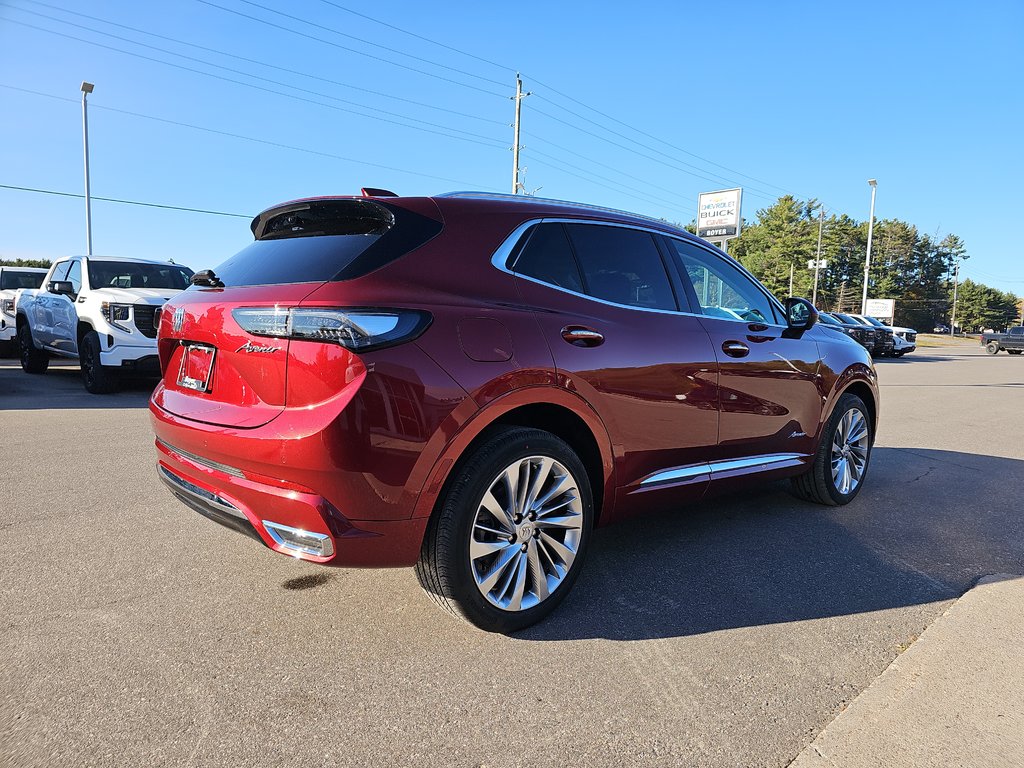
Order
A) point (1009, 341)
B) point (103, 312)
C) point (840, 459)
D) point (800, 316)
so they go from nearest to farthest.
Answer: point (800, 316) → point (840, 459) → point (103, 312) → point (1009, 341)

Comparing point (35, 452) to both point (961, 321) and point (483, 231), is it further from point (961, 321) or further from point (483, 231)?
point (961, 321)

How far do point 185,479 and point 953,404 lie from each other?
11940 millimetres

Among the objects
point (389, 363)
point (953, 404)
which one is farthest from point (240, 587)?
point (953, 404)

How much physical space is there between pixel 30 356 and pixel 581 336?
12.3 m

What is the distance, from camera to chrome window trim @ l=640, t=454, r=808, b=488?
3.31 m

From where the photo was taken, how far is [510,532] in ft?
8.84

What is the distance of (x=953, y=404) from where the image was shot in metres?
11.1

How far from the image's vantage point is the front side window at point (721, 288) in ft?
12.3

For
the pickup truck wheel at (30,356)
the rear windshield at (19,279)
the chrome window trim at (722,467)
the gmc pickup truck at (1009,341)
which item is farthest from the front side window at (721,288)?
the gmc pickup truck at (1009,341)

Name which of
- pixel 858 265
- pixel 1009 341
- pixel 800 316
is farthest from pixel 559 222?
pixel 858 265

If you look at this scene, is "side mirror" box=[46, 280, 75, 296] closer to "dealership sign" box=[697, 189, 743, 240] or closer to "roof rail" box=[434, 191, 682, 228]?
"roof rail" box=[434, 191, 682, 228]

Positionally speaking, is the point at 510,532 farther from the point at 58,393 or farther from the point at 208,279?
the point at 58,393

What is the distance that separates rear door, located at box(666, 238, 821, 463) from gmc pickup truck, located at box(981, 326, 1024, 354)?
43.0 metres

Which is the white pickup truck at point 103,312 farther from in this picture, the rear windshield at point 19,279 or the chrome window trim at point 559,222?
the chrome window trim at point 559,222
